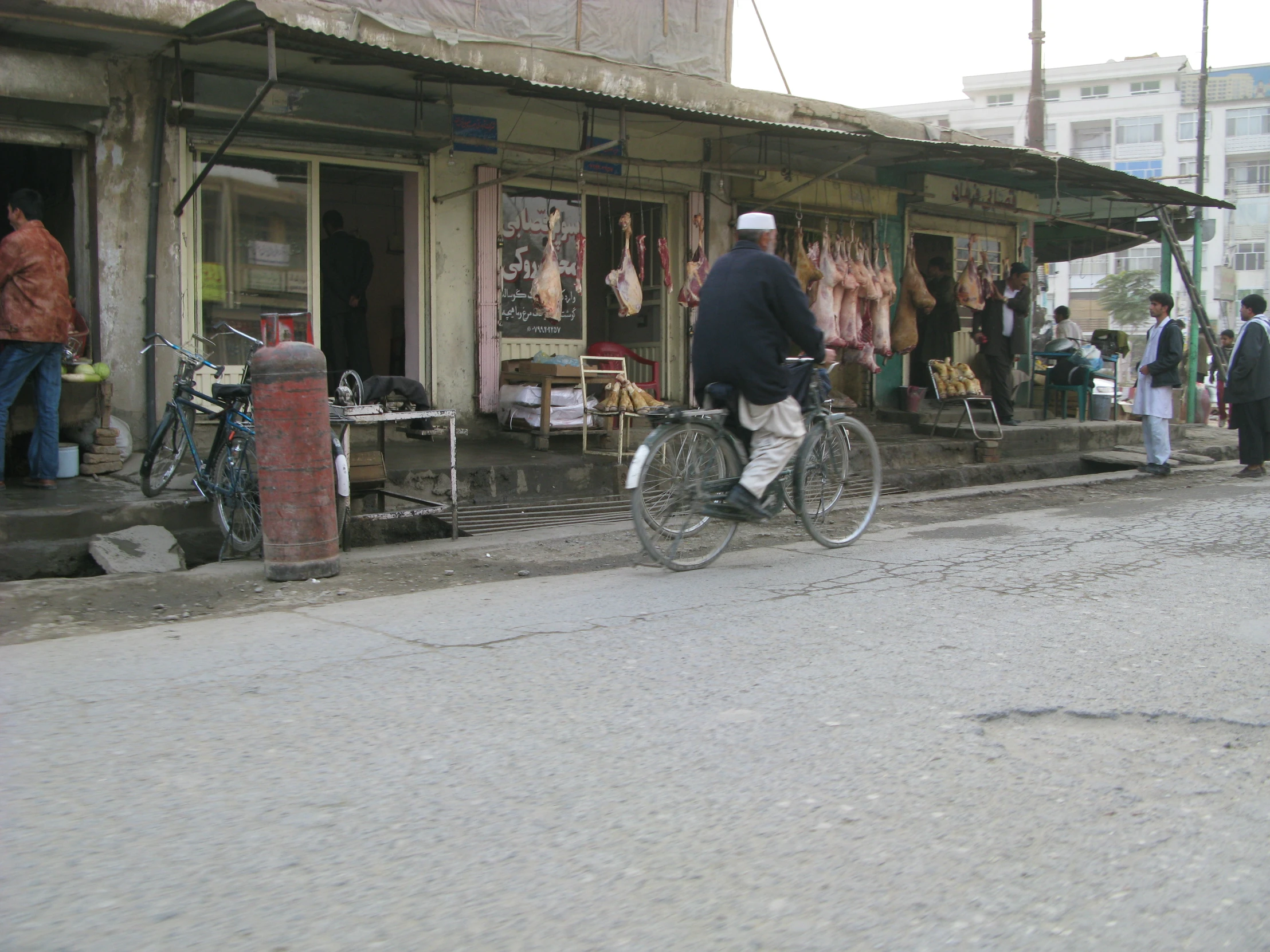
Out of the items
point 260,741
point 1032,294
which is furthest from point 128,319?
point 1032,294

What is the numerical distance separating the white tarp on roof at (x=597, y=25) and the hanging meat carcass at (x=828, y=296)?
95.3 inches

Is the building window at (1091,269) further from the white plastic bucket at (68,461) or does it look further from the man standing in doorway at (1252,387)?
the white plastic bucket at (68,461)

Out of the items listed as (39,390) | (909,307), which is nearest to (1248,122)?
(909,307)

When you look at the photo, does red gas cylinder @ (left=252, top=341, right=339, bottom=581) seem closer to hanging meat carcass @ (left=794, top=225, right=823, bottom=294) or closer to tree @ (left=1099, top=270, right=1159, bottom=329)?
hanging meat carcass @ (left=794, top=225, right=823, bottom=294)

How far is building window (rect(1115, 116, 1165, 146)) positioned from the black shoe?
252ft

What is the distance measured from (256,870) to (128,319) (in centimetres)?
723

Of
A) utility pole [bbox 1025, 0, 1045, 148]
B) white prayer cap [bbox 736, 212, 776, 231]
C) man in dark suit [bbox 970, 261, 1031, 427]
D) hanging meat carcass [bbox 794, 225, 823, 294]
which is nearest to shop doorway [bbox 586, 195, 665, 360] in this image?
hanging meat carcass [bbox 794, 225, 823, 294]

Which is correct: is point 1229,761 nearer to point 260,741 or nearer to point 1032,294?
point 260,741

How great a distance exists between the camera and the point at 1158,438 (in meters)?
12.0

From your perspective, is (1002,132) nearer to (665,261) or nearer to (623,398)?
(665,261)

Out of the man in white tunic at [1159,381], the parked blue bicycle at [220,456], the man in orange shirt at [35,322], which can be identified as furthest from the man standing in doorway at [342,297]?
the man in white tunic at [1159,381]

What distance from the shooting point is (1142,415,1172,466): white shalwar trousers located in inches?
470

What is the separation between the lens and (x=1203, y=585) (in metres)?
5.86

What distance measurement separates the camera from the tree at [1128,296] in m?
56.2
